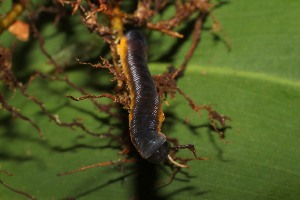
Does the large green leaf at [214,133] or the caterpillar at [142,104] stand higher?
the caterpillar at [142,104]

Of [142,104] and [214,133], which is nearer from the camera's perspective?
[142,104]

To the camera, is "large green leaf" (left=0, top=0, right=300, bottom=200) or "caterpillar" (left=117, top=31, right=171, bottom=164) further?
"large green leaf" (left=0, top=0, right=300, bottom=200)

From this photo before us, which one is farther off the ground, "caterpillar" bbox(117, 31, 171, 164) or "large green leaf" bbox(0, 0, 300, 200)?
"caterpillar" bbox(117, 31, 171, 164)

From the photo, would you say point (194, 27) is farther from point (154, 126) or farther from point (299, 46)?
point (154, 126)

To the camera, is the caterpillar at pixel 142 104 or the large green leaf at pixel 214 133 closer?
the caterpillar at pixel 142 104

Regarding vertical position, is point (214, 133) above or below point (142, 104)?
below

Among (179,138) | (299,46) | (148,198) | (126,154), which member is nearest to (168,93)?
(179,138)
